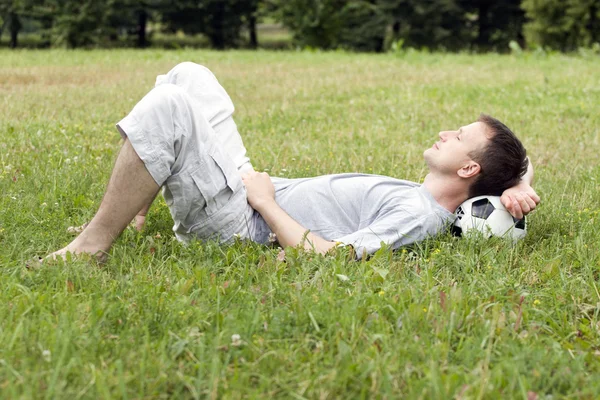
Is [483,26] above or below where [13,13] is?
below

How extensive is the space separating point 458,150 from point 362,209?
62 cm

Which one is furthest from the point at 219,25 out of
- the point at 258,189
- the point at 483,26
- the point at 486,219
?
the point at 486,219

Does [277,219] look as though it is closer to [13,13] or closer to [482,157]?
[482,157]

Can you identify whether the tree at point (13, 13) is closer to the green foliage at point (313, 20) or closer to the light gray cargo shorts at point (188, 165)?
the green foliage at point (313, 20)

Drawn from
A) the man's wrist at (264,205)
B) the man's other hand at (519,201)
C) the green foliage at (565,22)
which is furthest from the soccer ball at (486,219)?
the green foliage at (565,22)

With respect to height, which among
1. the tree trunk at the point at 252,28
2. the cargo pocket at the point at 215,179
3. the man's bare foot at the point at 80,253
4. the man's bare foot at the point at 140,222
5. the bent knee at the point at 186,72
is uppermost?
the bent knee at the point at 186,72

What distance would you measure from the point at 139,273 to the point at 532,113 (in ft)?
21.3

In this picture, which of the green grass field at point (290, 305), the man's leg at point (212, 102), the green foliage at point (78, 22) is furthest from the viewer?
the green foliage at point (78, 22)

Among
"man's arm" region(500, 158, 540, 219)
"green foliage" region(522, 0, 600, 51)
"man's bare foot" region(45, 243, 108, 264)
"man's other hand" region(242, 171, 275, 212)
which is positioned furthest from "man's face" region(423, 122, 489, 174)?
"green foliage" region(522, 0, 600, 51)

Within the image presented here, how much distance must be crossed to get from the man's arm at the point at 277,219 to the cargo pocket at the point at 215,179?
0.42 feet

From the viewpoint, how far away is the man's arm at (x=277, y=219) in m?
3.67

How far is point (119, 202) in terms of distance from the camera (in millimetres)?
3434

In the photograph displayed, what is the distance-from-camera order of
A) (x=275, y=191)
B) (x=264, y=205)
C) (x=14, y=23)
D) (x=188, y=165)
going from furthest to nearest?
(x=14, y=23) → (x=275, y=191) → (x=264, y=205) → (x=188, y=165)

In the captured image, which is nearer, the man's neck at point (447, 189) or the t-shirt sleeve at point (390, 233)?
the t-shirt sleeve at point (390, 233)
